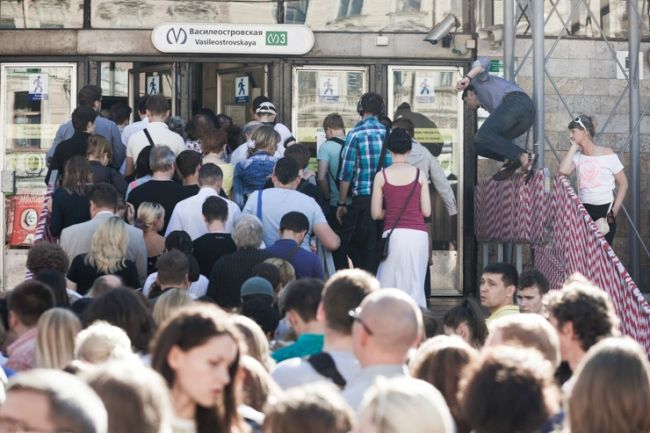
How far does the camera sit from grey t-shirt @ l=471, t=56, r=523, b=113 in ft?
44.1

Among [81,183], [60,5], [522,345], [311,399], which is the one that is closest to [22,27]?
[60,5]

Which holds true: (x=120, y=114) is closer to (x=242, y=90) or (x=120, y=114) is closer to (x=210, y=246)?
(x=242, y=90)

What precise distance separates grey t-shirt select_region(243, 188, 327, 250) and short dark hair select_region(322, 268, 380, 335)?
4.80 meters

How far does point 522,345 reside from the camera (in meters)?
6.13

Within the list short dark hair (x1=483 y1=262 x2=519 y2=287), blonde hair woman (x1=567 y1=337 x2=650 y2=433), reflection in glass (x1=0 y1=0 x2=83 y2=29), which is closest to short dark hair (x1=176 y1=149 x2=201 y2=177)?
short dark hair (x1=483 y1=262 x2=519 y2=287)

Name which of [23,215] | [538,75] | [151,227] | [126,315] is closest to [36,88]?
[23,215]

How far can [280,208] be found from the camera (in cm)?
1113

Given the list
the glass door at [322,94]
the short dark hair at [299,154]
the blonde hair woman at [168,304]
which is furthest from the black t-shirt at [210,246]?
the glass door at [322,94]

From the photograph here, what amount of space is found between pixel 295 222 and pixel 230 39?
199 inches

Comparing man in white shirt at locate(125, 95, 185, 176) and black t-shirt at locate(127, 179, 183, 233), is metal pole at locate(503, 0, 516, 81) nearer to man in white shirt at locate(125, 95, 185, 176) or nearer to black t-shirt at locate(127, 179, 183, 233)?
man in white shirt at locate(125, 95, 185, 176)

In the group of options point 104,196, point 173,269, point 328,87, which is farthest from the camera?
point 328,87

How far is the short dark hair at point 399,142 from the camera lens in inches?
457

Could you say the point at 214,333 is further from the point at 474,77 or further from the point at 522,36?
the point at 522,36

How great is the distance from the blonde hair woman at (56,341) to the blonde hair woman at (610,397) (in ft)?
8.81
